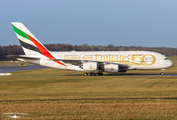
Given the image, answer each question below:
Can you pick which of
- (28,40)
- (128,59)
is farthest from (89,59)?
(28,40)

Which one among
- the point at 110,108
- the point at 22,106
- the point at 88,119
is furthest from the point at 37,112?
the point at 110,108

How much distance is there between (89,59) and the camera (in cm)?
3959

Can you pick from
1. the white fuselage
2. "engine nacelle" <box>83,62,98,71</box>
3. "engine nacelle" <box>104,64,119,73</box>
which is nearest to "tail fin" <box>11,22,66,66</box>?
the white fuselage

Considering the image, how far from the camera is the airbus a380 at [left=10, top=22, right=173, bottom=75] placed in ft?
126

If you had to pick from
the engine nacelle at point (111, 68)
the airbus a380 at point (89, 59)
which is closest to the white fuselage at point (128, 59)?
the airbus a380 at point (89, 59)

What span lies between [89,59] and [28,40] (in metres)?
10.7

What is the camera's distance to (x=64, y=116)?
11352 millimetres

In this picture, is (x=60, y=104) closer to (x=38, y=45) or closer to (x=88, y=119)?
(x=88, y=119)

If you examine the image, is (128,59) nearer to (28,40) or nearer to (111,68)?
(111,68)

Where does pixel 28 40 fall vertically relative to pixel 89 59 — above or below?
above

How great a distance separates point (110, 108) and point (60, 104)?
3.26 metres

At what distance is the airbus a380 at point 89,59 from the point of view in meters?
38.4

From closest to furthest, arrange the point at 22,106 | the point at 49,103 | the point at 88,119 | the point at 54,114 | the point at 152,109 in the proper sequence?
the point at 88,119, the point at 54,114, the point at 152,109, the point at 22,106, the point at 49,103

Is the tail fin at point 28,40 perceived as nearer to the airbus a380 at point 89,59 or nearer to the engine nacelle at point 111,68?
the airbus a380 at point 89,59
